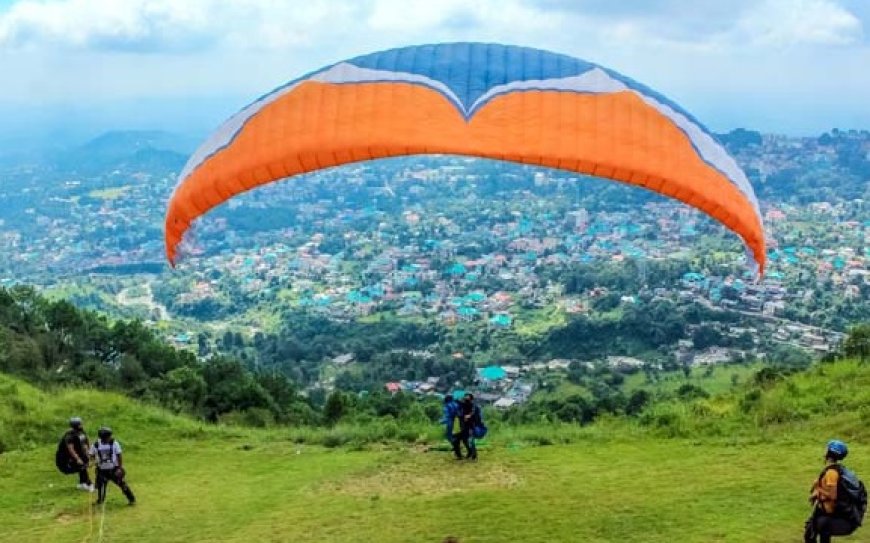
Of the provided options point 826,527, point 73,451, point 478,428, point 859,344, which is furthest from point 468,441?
point 859,344

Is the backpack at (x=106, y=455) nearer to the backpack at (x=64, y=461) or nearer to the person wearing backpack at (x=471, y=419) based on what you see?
the backpack at (x=64, y=461)

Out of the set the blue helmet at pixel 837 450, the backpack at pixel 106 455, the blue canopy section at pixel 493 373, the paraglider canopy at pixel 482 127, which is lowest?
the blue canopy section at pixel 493 373

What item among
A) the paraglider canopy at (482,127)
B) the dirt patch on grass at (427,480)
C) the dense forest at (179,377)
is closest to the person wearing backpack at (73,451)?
the dirt patch on grass at (427,480)

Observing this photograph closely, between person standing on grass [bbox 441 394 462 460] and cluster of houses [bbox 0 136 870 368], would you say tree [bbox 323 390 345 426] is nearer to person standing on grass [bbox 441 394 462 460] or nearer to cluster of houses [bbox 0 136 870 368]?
person standing on grass [bbox 441 394 462 460]

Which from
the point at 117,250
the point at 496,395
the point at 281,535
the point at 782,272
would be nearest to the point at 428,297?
the point at 782,272

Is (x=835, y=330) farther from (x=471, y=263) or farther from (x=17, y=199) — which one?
(x=17, y=199)

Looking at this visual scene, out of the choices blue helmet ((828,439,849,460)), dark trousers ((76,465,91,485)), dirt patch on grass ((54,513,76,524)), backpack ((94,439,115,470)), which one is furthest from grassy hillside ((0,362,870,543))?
blue helmet ((828,439,849,460))
